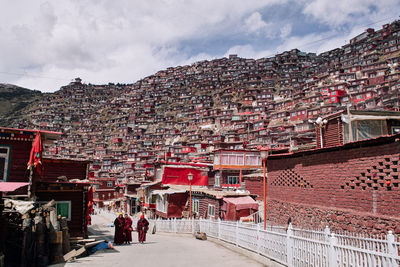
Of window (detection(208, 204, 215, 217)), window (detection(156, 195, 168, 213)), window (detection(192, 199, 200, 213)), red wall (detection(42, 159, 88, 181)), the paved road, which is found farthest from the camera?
window (detection(156, 195, 168, 213))

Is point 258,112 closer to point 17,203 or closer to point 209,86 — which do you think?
point 209,86

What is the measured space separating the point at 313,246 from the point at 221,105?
4796 inches

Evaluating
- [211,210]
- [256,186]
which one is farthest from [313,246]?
[256,186]

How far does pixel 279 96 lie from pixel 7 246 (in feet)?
364

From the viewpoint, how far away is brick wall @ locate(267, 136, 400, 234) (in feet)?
39.4

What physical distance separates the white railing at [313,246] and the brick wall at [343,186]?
169 centimetres

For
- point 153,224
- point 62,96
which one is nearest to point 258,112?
point 153,224

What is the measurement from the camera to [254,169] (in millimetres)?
42031

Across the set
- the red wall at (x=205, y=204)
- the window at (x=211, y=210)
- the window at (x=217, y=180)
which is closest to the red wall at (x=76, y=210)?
the red wall at (x=205, y=204)

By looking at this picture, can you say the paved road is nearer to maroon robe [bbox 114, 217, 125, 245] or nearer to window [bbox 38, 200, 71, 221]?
maroon robe [bbox 114, 217, 125, 245]

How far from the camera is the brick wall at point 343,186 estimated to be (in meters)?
12.0

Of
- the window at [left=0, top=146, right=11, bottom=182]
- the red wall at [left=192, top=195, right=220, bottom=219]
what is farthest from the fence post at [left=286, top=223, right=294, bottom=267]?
the red wall at [left=192, top=195, right=220, bottom=219]

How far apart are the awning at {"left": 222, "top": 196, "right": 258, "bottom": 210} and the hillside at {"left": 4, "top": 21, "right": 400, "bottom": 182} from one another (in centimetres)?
833

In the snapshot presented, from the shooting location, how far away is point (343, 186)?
1459 cm
